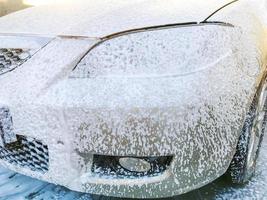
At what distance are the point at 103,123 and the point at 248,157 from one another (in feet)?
3.18

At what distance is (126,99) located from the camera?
173cm

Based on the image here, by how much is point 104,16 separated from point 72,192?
1.02 metres

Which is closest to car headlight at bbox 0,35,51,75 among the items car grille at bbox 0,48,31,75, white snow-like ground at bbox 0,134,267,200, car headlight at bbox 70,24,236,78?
car grille at bbox 0,48,31,75

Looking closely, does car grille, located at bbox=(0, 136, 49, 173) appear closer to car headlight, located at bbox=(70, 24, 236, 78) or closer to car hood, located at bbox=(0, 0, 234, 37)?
car headlight, located at bbox=(70, 24, 236, 78)

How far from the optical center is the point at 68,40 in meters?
1.95

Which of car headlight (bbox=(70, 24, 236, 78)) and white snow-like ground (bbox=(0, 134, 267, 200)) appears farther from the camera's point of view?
white snow-like ground (bbox=(0, 134, 267, 200))

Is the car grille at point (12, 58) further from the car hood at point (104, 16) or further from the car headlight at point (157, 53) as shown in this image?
the car headlight at point (157, 53)

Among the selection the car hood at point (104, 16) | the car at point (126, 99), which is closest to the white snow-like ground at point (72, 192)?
the car at point (126, 99)

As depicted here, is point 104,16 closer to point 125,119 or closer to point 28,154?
point 125,119

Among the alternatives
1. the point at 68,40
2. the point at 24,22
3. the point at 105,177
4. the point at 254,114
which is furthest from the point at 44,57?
the point at 254,114

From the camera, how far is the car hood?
2.02 metres

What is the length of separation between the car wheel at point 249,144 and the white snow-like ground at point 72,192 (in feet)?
0.25

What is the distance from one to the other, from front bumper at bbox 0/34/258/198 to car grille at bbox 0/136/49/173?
0.06m

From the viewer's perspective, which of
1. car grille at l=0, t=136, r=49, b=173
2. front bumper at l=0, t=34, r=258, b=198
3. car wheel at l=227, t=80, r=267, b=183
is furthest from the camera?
car wheel at l=227, t=80, r=267, b=183
